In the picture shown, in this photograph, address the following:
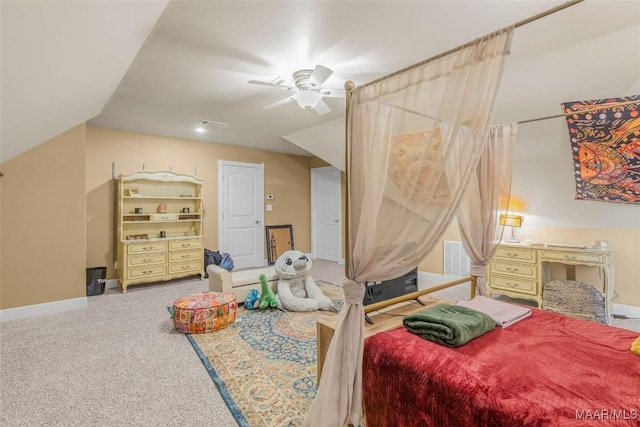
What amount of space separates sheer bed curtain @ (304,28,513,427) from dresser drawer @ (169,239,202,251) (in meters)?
3.92

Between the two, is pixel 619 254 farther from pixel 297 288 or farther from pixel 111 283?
pixel 111 283

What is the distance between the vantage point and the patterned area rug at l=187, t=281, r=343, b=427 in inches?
71.6

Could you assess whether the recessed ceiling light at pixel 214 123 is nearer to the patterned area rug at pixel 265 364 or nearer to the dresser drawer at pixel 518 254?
the patterned area rug at pixel 265 364

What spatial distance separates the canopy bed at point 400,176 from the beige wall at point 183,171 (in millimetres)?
4555

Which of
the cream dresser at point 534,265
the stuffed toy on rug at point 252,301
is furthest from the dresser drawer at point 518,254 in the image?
the stuffed toy on rug at point 252,301

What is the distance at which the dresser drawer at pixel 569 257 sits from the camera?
10.3 ft

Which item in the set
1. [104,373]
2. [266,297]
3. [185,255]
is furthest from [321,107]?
[185,255]

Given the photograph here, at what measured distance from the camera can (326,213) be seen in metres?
6.89

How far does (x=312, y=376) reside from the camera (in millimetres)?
2166

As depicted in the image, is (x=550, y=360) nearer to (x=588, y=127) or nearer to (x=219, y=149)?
(x=588, y=127)

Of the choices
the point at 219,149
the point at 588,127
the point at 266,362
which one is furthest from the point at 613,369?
the point at 219,149

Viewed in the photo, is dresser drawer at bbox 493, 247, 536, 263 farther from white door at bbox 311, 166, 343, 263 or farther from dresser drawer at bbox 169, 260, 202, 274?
dresser drawer at bbox 169, 260, 202, 274

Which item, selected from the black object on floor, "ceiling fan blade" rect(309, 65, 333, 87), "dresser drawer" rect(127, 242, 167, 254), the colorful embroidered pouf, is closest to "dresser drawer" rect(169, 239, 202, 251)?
"dresser drawer" rect(127, 242, 167, 254)

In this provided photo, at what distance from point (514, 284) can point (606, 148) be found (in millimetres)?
1728
